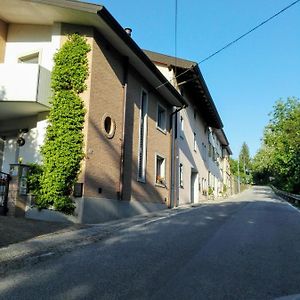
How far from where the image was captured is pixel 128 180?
17078mm

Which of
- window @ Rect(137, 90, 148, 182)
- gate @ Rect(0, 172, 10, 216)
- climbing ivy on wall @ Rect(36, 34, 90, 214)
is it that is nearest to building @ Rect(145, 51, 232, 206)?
window @ Rect(137, 90, 148, 182)

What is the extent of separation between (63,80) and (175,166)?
38.6 ft

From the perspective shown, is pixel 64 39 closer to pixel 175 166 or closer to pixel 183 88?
pixel 175 166

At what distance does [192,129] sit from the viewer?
3147 centimetres

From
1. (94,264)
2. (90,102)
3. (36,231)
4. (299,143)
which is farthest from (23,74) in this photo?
(299,143)

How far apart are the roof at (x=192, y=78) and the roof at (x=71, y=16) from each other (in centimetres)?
753

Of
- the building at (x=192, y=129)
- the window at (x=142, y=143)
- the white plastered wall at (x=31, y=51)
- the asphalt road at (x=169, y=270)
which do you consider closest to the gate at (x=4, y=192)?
the white plastered wall at (x=31, y=51)

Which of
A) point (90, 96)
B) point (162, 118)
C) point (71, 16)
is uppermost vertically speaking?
point (71, 16)

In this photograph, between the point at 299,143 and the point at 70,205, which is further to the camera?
the point at 299,143

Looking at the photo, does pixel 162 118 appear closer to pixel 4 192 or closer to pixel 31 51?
pixel 31 51

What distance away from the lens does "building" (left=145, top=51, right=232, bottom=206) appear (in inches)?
979

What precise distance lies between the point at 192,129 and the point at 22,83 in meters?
19.1

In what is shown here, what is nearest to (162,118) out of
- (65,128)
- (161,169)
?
(161,169)

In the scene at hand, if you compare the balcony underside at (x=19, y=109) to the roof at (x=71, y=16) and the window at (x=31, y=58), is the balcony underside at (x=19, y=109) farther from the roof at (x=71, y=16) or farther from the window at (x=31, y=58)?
the roof at (x=71, y=16)
